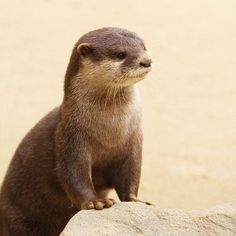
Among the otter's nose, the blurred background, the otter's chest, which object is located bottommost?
the blurred background

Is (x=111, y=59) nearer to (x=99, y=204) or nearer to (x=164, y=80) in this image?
(x=99, y=204)

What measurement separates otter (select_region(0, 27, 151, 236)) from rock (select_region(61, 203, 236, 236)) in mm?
202

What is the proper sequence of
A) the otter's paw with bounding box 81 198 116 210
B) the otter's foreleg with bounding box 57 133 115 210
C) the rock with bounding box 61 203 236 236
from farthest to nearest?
the otter's foreleg with bounding box 57 133 115 210, the otter's paw with bounding box 81 198 116 210, the rock with bounding box 61 203 236 236

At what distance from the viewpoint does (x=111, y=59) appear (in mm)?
4570

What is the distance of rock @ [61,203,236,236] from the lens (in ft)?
13.2

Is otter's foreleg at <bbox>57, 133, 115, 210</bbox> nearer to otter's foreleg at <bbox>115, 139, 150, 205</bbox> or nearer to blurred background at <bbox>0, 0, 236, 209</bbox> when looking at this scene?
otter's foreleg at <bbox>115, 139, 150, 205</bbox>

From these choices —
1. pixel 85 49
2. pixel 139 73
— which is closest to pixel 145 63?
pixel 139 73

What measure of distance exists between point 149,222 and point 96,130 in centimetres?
74

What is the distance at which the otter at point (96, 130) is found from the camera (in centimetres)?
455

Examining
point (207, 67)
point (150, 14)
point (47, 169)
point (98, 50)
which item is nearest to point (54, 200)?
point (47, 169)

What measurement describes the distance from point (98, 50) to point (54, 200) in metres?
0.93

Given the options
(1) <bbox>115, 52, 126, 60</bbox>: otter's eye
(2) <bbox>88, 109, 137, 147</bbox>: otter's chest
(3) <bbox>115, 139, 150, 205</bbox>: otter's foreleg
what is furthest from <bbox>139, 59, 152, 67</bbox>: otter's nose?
(3) <bbox>115, 139, 150, 205</bbox>: otter's foreleg

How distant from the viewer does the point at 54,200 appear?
16.4 ft

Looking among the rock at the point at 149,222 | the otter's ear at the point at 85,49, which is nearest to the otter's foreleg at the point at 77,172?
the rock at the point at 149,222
